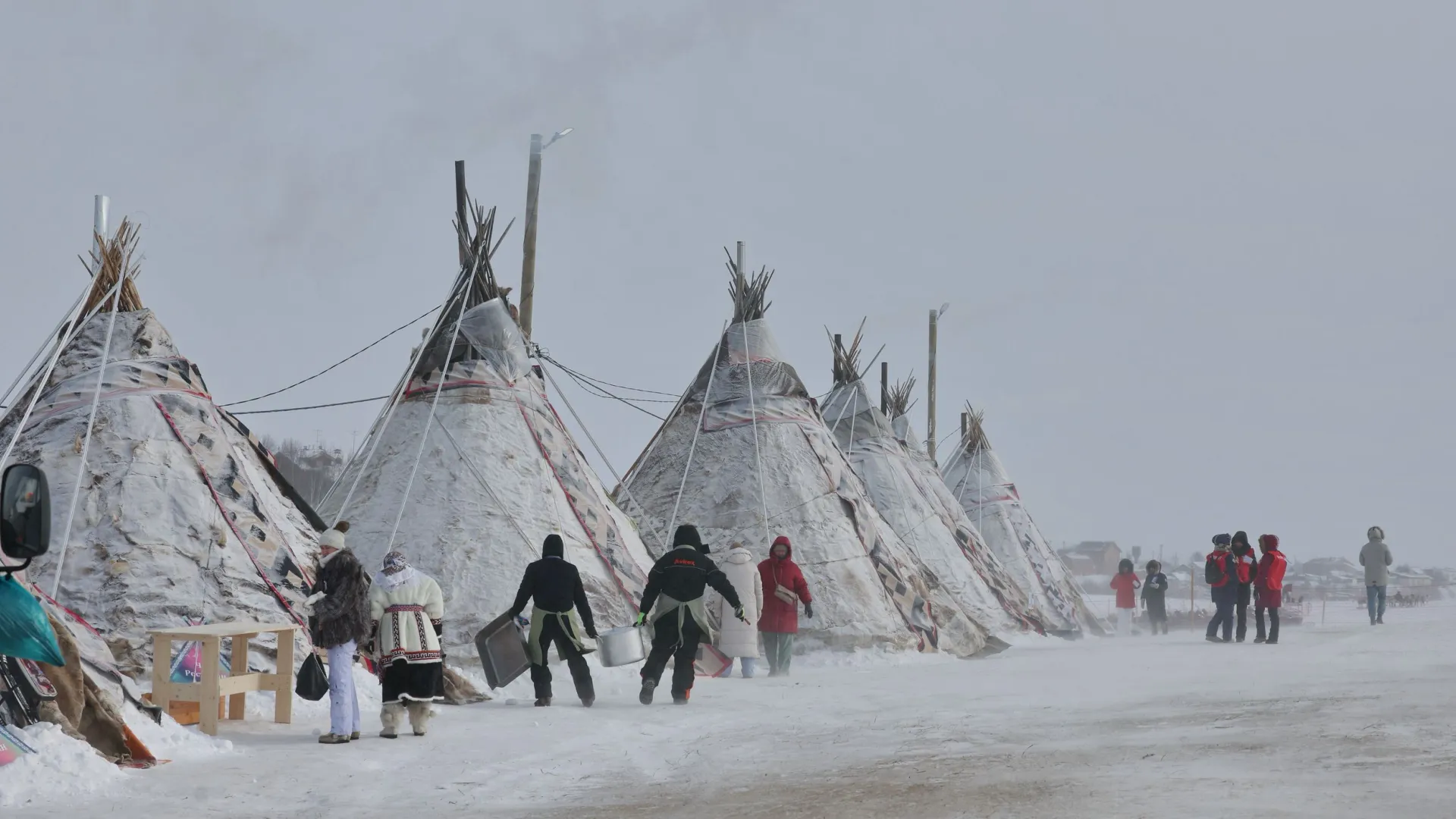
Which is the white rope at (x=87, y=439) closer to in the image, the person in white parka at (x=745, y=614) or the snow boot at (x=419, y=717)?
the snow boot at (x=419, y=717)

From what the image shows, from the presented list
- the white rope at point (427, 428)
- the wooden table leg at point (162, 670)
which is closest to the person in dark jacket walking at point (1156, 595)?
the white rope at point (427, 428)

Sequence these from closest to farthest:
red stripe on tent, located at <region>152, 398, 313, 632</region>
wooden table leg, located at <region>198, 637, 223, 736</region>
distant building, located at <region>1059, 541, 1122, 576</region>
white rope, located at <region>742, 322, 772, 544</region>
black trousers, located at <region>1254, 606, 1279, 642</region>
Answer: wooden table leg, located at <region>198, 637, 223, 736</region> → red stripe on tent, located at <region>152, 398, 313, 632</region> → black trousers, located at <region>1254, 606, 1279, 642</region> → white rope, located at <region>742, 322, 772, 544</region> → distant building, located at <region>1059, 541, 1122, 576</region>

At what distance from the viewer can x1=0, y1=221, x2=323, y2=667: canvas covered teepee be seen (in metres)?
8.66

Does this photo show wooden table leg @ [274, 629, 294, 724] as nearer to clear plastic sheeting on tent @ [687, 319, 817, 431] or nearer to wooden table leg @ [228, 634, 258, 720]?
wooden table leg @ [228, 634, 258, 720]

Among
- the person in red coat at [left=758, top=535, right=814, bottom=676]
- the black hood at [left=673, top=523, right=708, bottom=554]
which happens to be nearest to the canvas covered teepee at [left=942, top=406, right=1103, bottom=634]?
the person in red coat at [left=758, top=535, right=814, bottom=676]

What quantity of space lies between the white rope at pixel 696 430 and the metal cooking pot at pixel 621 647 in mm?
4150

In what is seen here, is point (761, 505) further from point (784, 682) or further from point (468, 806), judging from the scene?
point (468, 806)

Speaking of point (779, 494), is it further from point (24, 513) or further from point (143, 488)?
point (24, 513)

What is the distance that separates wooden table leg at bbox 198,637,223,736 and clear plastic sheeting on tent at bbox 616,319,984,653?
7.05 meters

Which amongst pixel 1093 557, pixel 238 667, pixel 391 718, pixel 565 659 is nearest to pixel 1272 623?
pixel 565 659

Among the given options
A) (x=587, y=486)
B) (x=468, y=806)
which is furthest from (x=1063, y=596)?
(x=468, y=806)

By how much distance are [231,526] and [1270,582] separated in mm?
9675

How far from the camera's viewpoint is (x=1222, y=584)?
47.5 ft

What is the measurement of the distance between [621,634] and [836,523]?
202 inches
